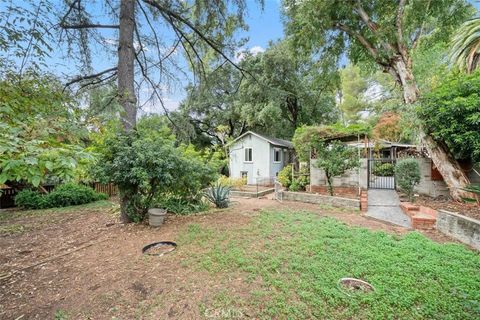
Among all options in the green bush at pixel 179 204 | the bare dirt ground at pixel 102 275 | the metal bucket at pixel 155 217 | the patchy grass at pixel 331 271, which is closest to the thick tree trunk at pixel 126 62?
the metal bucket at pixel 155 217

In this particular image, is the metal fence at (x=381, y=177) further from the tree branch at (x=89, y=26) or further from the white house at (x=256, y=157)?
the tree branch at (x=89, y=26)

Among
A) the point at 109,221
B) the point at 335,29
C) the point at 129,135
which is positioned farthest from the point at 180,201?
the point at 335,29

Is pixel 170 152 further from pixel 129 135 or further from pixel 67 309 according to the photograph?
pixel 67 309

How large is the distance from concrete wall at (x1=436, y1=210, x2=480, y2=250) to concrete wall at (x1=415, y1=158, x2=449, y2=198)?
10.2 feet

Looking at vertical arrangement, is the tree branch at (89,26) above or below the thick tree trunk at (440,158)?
above

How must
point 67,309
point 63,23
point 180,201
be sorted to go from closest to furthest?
point 67,309
point 63,23
point 180,201

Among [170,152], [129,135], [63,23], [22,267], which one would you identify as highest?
[63,23]

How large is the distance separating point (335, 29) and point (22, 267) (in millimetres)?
12740

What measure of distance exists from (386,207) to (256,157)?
987 centimetres

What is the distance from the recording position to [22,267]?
3809 mm

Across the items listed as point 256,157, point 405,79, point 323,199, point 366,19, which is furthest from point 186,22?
point 256,157

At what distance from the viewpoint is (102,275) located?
336 cm

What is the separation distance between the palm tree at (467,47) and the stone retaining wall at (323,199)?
6.54 metres

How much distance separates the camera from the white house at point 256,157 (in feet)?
51.5
